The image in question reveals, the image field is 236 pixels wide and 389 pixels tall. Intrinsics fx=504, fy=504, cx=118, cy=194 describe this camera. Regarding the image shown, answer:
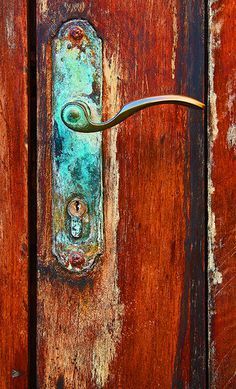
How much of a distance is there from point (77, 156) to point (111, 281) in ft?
0.54

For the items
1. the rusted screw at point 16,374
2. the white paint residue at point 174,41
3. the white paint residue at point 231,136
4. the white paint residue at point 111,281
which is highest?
the white paint residue at point 174,41

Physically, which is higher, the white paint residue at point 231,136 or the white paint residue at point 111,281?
the white paint residue at point 231,136

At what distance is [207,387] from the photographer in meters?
0.64

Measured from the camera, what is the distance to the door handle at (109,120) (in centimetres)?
57

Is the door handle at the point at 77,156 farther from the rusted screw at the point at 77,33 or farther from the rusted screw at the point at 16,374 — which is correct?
the rusted screw at the point at 16,374

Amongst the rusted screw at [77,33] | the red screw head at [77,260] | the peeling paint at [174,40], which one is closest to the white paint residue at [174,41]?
the peeling paint at [174,40]

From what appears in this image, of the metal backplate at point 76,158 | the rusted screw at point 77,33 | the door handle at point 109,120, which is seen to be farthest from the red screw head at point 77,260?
the rusted screw at point 77,33

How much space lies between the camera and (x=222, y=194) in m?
0.63

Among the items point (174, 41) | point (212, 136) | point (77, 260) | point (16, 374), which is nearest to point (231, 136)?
point (212, 136)

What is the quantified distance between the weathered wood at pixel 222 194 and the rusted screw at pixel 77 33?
16cm

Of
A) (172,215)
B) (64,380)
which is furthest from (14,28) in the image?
(64,380)

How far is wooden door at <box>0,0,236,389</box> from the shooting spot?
63 centimetres

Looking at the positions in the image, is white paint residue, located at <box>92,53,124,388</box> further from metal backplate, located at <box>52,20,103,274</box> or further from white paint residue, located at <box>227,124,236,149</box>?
white paint residue, located at <box>227,124,236,149</box>

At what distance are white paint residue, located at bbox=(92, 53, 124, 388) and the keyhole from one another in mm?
32
